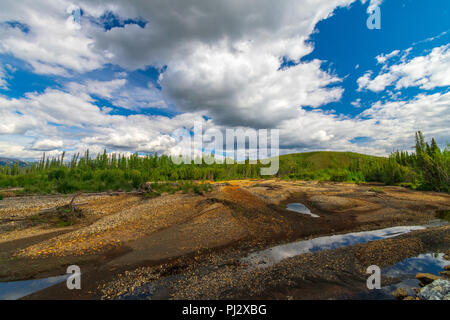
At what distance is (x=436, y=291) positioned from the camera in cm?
484

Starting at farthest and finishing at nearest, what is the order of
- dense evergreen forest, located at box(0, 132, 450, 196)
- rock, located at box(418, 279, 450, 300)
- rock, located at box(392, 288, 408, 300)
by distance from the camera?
dense evergreen forest, located at box(0, 132, 450, 196)
rock, located at box(392, 288, 408, 300)
rock, located at box(418, 279, 450, 300)

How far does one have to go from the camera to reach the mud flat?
5699 mm

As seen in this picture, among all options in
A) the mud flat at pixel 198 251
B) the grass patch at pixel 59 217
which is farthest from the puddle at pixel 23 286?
the grass patch at pixel 59 217

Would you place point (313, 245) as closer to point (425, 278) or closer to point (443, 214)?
point (425, 278)

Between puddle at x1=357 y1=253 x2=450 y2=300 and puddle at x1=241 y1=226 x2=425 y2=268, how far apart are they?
2412mm

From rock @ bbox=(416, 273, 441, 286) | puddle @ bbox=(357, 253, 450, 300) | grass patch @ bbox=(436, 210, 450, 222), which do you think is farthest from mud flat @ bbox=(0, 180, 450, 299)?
rock @ bbox=(416, 273, 441, 286)

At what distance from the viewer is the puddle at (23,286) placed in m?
5.64

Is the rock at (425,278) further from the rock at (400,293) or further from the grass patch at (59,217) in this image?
the grass patch at (59,217)

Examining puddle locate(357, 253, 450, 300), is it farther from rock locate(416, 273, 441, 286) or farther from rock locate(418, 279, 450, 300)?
rock locate(418, 279, 450, 300)

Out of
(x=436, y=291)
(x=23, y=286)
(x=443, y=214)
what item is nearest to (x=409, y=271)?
(x=436, y=291)

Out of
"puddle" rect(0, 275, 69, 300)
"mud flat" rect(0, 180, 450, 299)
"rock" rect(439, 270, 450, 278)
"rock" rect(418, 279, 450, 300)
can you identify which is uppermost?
"rock" rect(418, 279, 450, 300)

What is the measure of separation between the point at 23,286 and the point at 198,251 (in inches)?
239

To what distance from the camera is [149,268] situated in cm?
710

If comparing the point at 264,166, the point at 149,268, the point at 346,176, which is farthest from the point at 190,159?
the point at 149,268
